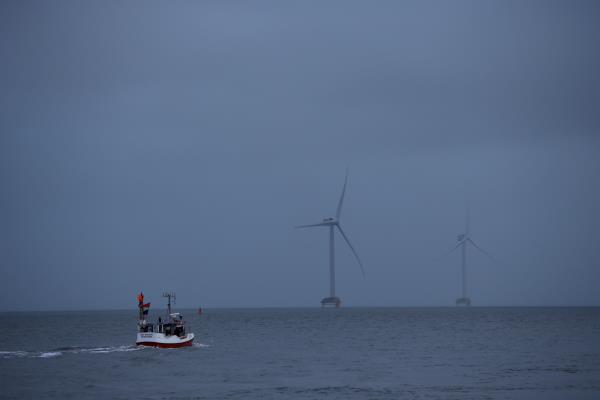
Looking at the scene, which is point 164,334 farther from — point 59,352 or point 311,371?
point 311,371

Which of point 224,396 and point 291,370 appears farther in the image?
point 291,370

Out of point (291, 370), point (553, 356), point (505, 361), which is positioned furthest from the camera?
point (553, 356)

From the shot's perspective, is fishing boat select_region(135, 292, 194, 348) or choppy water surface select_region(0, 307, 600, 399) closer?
choppy water surface select_region(0, 307, 600, 399)

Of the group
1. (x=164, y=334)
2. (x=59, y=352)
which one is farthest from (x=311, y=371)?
(x=59, y=352)

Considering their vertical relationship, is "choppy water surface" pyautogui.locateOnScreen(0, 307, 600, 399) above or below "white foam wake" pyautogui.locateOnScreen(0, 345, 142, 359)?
below

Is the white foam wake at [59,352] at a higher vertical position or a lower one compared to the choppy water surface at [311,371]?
higher

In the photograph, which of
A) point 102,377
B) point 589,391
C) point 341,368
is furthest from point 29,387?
point 589,391

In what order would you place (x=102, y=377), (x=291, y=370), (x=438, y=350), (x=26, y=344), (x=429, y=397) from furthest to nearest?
(x=26, y=344)
(x=438, y=350)
(x=291, y=370)
(x=102, y=377)
(x=429, y=397)

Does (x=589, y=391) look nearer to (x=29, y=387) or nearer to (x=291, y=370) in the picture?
(x=291, y=370)

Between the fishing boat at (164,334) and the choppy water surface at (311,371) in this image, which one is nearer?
the choppy water surface at (311,371)

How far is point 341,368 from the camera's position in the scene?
74.4 metres

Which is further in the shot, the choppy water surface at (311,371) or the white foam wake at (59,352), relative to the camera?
the white foam wake at (59,352)

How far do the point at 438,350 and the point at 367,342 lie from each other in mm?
20765

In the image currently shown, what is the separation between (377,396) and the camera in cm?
5412
